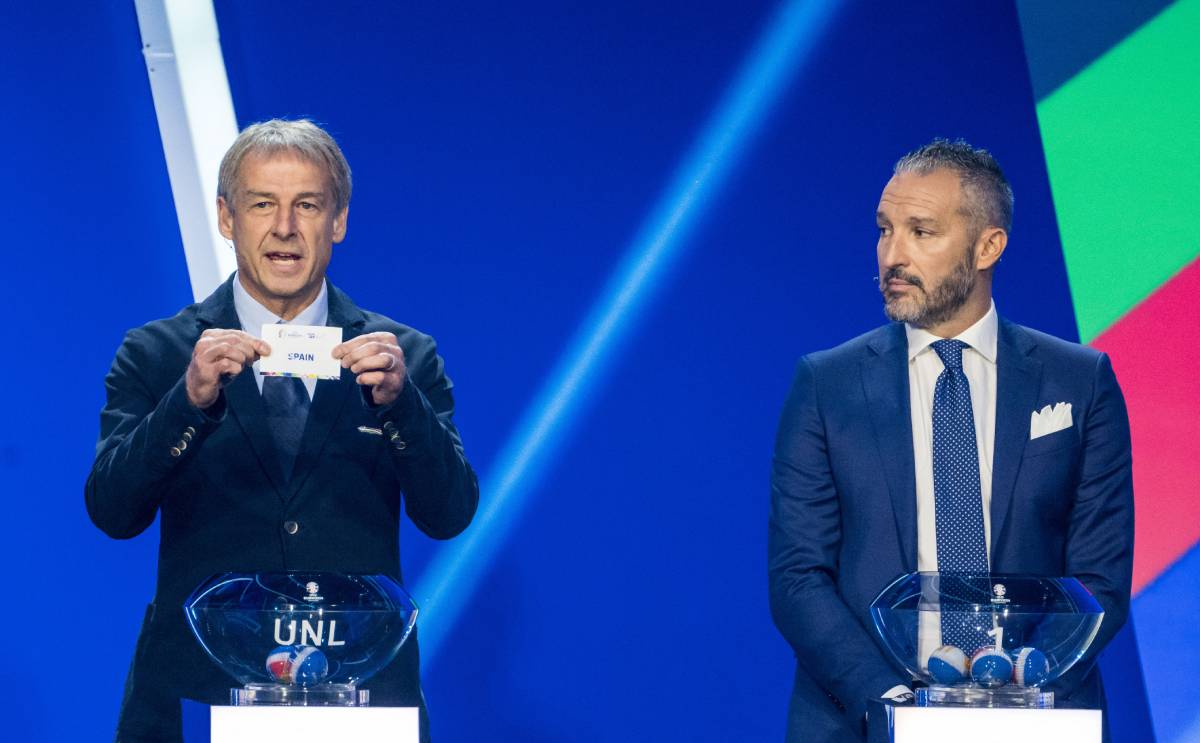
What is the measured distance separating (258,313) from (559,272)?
4.83ft

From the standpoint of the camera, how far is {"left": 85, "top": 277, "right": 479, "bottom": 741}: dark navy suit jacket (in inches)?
109

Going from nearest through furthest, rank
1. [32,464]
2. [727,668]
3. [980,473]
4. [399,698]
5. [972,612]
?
[972,612] → [399,698] → [980,473] → [32,464] → [727,668]

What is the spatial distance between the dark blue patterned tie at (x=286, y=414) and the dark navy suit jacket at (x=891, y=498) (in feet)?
3.01

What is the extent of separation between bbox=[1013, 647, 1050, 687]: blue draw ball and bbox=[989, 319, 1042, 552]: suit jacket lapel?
0.56 metres

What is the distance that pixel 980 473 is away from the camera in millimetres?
3049

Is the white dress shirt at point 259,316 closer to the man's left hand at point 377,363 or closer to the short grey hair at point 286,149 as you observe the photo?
the short grey hair at point 286,149

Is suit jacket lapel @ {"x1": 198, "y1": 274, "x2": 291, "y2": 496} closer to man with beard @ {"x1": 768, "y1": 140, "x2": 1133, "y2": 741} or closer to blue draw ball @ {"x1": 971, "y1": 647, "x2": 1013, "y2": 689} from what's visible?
man with beard @ {"x1": 768, "y1": 140, "x2": 1133, "y2": 741}

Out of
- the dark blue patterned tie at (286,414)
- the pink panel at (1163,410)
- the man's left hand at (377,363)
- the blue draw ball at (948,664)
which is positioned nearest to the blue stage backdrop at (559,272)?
the pink panel at (1163,410)

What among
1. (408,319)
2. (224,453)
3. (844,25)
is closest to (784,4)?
(844,25)

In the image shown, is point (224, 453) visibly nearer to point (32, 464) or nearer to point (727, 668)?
point (32, 464)

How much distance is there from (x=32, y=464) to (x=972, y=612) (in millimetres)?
2664

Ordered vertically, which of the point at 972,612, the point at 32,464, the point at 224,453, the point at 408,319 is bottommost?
the point at 972,612

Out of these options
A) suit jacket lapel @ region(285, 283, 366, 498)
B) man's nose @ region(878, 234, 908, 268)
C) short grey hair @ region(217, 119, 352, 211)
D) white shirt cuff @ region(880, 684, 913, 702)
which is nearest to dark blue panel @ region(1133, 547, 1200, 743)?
man's nose @ region(878, 234, 908, 268)

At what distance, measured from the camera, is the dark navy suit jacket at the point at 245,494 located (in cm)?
278
